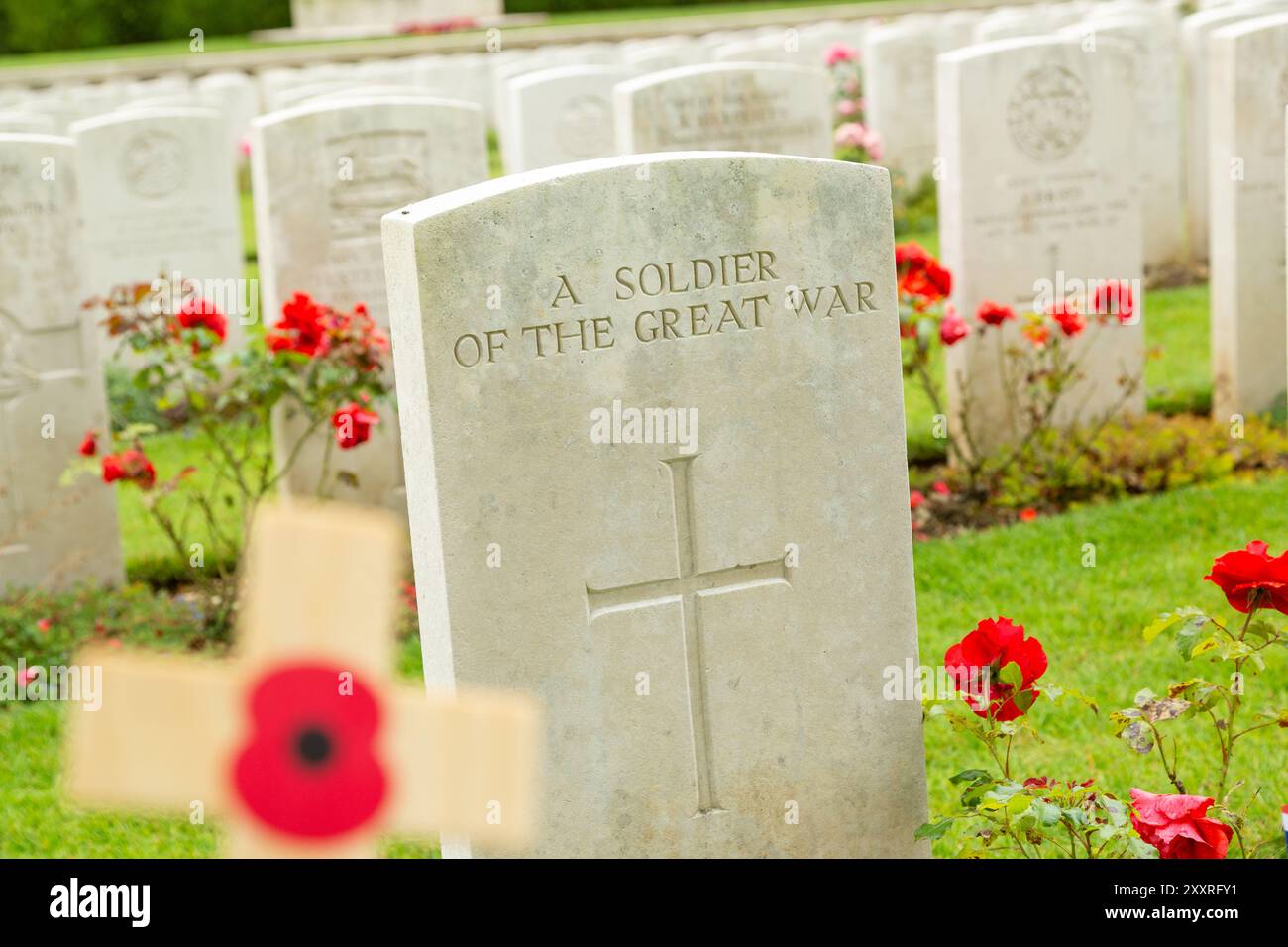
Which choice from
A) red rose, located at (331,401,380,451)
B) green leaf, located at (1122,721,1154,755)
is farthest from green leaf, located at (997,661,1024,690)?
red rose, located at (331,401,380,451)

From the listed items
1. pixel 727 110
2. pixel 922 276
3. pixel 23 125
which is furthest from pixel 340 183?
pixel 23 125

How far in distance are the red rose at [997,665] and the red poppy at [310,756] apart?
7.11ft

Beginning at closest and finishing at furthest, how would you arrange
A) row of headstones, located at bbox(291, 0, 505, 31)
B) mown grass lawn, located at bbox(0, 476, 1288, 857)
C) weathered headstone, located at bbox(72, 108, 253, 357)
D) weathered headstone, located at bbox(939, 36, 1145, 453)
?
mown grass lawn, located at bbox(0, 476, 1288, 857) → weathered headstone, located at bbox(939, 36, 1145, 453) → weathered headstone, located at bbox(72, 108, 253, 357) → row of headstones, located at bbox(291, 0, 505, 31)

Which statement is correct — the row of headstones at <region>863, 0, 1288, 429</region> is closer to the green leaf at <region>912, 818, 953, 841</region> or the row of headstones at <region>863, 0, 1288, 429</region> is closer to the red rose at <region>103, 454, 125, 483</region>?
the red rose at <region>103, 454, 125, 483</region>

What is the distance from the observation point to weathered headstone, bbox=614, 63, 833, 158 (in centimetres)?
649

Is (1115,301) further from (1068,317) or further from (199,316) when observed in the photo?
(199,316)

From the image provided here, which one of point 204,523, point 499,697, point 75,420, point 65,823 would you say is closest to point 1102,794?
point 499,697

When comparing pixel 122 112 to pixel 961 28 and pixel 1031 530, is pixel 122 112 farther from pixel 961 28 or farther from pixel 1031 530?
pixel 961 28

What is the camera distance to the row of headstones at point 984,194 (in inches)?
233

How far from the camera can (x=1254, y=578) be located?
2668mm

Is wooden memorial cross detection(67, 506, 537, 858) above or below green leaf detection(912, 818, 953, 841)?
above

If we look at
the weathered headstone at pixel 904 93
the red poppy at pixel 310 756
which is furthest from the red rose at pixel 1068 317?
the red poppy at pixel 310 756

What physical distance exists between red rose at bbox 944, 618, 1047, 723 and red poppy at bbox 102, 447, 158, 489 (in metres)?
3.31

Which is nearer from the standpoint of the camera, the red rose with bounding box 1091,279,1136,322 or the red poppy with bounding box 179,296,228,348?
the red poppy with bounding box 179,296,228,348
